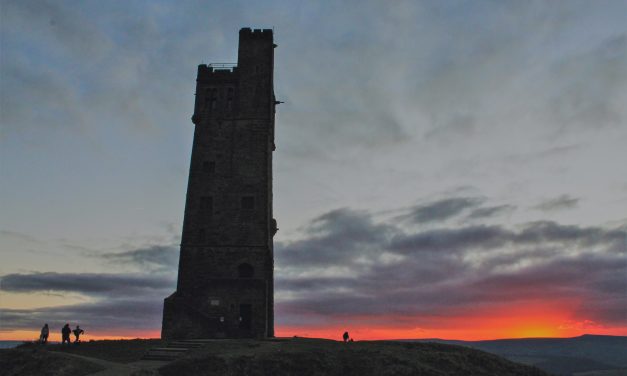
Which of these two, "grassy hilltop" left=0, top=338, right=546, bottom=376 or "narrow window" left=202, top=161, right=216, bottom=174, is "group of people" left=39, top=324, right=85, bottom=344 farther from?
"narrow window" left=202, top=161, right=216, bottom=174

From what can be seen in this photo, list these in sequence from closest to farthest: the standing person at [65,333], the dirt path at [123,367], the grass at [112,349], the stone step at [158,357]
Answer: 1. the dirt path at [123,367]
2. the stone step at [158,357]
3. the grass at [112,349]
4. the standing person at [65,333]

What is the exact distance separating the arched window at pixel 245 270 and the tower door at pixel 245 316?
307 centimetres

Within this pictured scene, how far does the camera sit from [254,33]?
48.6 m

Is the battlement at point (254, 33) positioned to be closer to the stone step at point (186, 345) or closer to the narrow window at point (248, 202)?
the narrow window at point (248, 202)

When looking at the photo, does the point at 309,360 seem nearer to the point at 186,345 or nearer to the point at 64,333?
the point at 186,345

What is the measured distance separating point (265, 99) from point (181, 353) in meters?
25.5

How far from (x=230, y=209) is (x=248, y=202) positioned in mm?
1687

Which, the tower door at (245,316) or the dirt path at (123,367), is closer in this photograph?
the dirt path at (123,367)

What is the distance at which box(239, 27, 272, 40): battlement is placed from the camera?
159 ft

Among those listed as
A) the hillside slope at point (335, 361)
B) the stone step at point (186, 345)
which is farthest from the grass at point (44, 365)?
the stone step at point (186, 345)

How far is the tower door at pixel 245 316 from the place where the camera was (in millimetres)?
39094

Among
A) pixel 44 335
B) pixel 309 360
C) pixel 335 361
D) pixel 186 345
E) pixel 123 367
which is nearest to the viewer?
pixel 123 367

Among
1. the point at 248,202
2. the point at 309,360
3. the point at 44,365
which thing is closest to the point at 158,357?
the point at 44,365

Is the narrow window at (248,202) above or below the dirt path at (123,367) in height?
above
